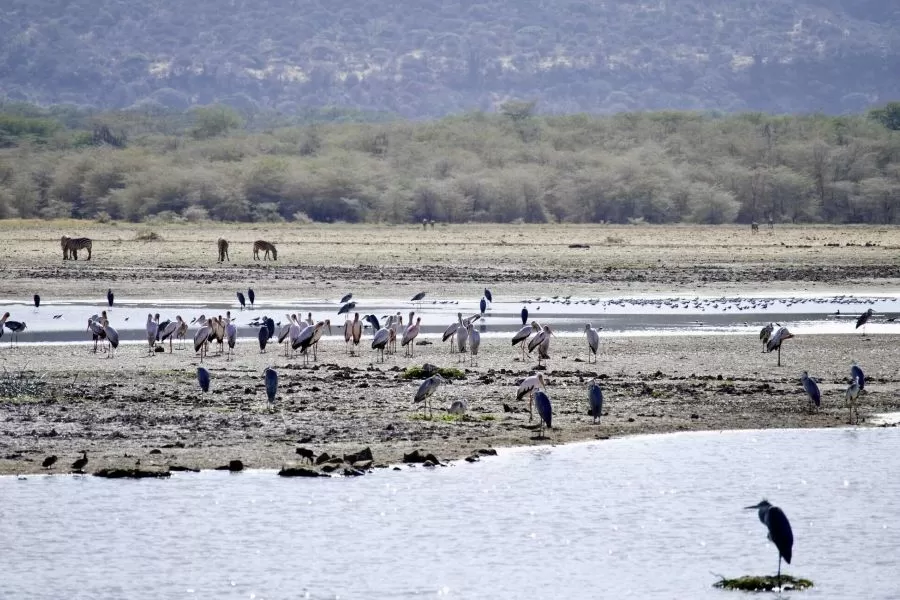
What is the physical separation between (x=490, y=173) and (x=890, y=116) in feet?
85.5

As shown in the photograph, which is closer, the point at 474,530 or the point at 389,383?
the point at 474,530

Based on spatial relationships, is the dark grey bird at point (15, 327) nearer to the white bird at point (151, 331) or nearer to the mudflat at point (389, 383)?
the mudflat at point (389, 383)

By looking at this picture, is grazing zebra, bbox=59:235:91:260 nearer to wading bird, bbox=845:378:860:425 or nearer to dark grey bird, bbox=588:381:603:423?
dark grey bird, bbox=588:381:603:423

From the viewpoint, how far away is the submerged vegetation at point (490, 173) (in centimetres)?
6072

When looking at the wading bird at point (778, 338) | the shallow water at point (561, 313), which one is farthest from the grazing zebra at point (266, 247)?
the wading bird at point (778, 338)

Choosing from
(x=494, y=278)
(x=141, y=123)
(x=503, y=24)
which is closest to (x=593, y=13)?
(x=503, y=24)

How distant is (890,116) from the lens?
8119cm

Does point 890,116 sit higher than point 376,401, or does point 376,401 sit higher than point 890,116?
point 890,116

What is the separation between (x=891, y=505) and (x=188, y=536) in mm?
4905

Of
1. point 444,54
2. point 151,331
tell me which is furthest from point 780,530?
point 444,54

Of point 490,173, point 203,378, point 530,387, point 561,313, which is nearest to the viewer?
point 530,387

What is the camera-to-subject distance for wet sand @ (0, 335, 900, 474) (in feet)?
39.3

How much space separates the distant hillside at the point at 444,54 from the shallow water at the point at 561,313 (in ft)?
443

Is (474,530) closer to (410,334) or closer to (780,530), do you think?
(780,530)
